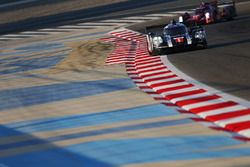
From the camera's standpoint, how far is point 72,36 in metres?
38.9

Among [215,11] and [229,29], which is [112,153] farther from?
[215,11]

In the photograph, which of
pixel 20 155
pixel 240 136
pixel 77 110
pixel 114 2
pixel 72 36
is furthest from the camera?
pixel 114 2

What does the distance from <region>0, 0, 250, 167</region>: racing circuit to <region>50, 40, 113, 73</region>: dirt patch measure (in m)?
0.07

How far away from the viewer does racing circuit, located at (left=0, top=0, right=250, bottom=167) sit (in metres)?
10.1

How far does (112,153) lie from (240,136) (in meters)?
2.09

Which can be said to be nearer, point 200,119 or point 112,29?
point 200,119

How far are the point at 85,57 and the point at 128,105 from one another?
12.6 m

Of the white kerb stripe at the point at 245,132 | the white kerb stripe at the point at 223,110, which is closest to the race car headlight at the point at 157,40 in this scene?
the white kerb stripe at the point at 223,110

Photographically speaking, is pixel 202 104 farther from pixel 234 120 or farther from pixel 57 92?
pixel 57 92

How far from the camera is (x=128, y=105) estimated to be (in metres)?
14.3

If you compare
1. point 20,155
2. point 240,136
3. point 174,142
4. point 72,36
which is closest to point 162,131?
point 174,142

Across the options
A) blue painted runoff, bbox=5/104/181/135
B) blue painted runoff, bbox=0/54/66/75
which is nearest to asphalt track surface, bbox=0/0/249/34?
blue painted runoff, bbox=0/54/66/75

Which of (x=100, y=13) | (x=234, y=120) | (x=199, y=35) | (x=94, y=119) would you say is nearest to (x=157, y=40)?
(x=199, y=35)

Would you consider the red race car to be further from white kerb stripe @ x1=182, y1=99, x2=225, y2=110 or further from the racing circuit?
white kerb stripe @ x1=182, y1=99, x2=225, y2=110
